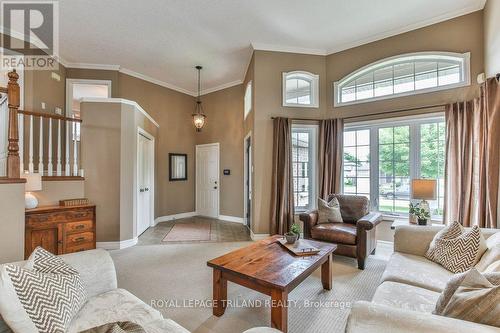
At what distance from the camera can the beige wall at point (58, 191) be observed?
3.56 m

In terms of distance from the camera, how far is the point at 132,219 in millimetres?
4285

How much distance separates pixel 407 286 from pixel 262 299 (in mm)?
1343

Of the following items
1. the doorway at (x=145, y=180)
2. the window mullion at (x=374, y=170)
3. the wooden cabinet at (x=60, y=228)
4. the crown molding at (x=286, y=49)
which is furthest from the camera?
the doorway at (x=145, y=180)

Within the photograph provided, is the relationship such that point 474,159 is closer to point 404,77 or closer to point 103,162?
point 404,77

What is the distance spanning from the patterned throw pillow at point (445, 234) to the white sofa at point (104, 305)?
2.33 meters

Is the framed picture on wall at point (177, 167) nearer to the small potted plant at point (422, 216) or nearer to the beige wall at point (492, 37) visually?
the small potted plant at point (422, 216)

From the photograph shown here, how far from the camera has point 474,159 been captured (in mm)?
3244

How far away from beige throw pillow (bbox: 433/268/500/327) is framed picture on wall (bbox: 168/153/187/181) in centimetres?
602

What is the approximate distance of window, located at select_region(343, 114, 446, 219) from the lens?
3.77 meters

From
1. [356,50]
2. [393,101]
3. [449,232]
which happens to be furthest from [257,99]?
[449,232]

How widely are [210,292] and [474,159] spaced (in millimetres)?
Answer: 3801

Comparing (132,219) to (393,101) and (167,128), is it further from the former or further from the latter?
(393,101)

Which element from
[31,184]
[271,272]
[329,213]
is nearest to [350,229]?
[329,213]

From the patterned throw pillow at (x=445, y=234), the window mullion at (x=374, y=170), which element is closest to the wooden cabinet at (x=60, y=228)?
the patterned throw pillow at (x=445, y=234)
